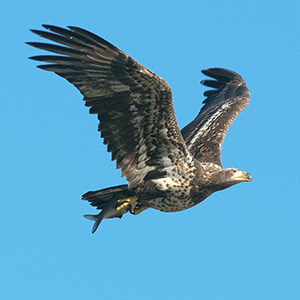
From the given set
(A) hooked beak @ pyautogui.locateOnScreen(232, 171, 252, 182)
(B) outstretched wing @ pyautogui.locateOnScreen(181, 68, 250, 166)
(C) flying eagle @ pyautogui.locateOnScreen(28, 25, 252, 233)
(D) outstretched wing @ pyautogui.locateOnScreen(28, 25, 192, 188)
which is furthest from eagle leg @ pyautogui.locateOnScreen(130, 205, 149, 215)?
(A) hooked beak @ pyautogui.locateOnScreen(232, 171, 252, 182)

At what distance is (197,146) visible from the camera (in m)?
12.4

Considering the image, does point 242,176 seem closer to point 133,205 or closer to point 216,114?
point 133,205

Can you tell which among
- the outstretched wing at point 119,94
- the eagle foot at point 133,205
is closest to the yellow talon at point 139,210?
the eagle foot at point 133,205

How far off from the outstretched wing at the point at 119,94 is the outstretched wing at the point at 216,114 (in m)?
1.51

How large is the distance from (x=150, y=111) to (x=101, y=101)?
0.79m

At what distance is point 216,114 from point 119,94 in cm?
398

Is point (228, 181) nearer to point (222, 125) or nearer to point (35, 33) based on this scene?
point (222, 125)

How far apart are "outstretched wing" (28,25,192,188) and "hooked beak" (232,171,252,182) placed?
35.3 inches

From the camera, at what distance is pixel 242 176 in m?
10.7

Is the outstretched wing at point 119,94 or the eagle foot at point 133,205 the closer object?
the outstretched wing at point 119,94

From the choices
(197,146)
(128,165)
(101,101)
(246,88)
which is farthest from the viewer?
(246,88)

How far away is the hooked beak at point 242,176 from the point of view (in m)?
10.6

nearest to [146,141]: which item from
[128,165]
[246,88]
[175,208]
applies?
[128,165]

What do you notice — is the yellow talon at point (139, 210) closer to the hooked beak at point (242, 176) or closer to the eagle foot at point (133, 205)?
the eagle foot at point (133, 205)
